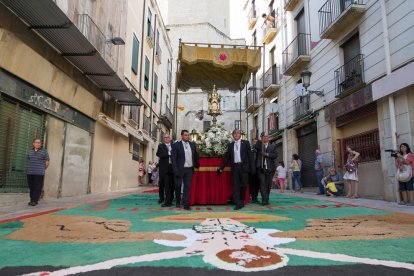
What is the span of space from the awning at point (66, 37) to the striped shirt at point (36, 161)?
291cm

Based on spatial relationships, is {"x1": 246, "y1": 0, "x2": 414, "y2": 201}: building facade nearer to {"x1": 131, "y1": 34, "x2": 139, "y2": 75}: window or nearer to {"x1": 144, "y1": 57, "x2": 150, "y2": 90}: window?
{"x1": 131, "y1": 34, "x2": 139, "y2": 75}: window

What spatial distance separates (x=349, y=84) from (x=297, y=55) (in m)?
4.65

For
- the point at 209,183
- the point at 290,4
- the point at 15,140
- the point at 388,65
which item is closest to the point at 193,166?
the point at 209,183

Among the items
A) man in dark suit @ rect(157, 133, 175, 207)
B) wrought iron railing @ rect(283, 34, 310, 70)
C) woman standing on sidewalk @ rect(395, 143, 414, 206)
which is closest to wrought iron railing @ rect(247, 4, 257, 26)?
wrought iron railing @ rect(283, 34, 310, 70)

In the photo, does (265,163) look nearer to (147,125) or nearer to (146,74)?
(146,74)

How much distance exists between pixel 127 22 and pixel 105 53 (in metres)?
3.92

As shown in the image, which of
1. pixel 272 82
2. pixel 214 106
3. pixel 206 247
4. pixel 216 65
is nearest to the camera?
pixel 206 247

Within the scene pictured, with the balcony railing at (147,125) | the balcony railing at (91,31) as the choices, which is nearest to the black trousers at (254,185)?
the balcony railing at (91,31)

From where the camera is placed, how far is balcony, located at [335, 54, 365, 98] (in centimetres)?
1098

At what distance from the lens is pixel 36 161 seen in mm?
7387

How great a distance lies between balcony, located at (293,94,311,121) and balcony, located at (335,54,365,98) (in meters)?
2.64

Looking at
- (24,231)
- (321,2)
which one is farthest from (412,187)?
(321,2)

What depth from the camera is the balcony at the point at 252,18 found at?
24531 millimetres

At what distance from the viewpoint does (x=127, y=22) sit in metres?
15.6
